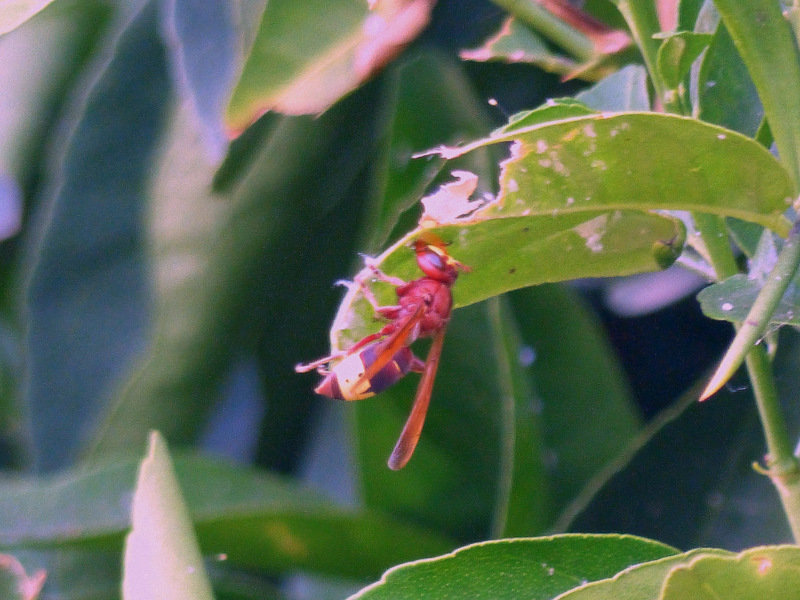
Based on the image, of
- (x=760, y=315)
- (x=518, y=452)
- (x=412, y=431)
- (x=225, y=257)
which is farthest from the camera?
(x=225, y=257)

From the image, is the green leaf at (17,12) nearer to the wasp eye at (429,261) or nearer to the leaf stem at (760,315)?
the wasp eye at (429,261)

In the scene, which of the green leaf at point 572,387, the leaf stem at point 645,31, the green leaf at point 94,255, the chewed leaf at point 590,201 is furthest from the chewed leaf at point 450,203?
the green leaf at point 94,255

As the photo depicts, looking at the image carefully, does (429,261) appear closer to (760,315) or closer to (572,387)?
(760,315)

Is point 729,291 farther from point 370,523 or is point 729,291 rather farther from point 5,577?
point 5,577

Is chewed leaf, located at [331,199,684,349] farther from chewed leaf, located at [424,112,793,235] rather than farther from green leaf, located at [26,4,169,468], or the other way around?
green leaf, located at [26,4,169,468]

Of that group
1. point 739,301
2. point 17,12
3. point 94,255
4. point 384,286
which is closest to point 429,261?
point 384,286

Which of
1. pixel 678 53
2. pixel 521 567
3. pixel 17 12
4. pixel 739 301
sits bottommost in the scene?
pixel 521 567
